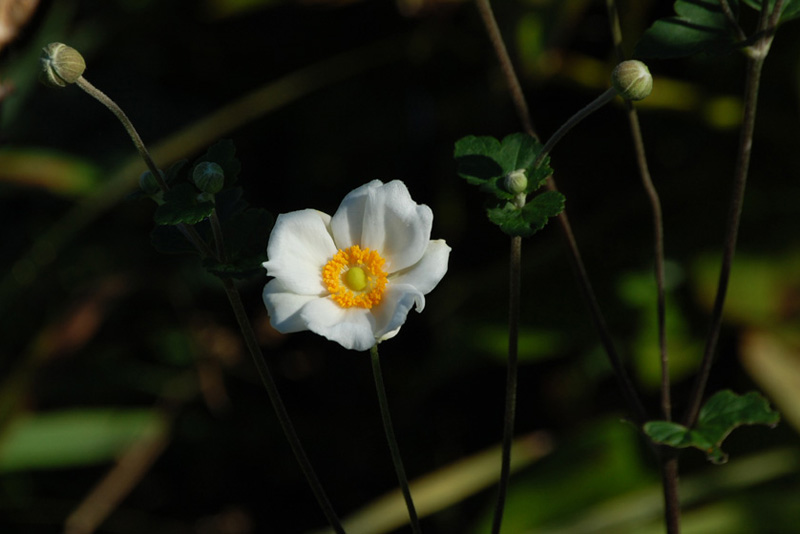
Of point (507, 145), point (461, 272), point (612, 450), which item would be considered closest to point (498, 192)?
point (507, 145)

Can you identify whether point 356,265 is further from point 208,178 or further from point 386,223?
point 208,178

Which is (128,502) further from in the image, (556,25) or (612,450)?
(556,25)

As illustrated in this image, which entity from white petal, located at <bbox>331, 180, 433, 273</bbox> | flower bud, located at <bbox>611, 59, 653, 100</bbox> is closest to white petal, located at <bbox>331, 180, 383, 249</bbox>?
white petal, located at <bbox>331, 180, 433, 273</bbox>

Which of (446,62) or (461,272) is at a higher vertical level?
(446,62)

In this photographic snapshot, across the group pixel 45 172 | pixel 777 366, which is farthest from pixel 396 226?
pixel 45 172

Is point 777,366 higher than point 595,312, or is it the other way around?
point 777,366

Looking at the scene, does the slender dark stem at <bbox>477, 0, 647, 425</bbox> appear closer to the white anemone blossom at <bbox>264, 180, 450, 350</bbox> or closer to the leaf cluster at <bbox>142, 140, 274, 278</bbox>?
the white anemone blossom at <bbox>264, 180, 450, 350</bbox>
